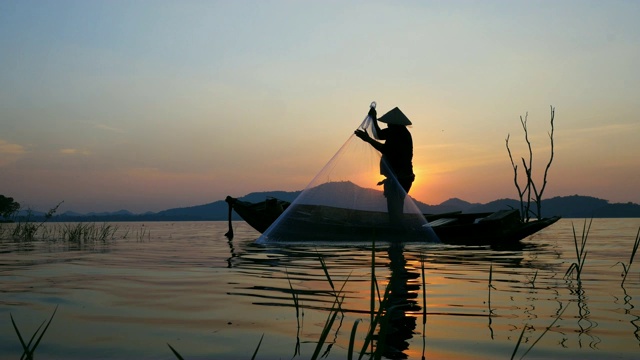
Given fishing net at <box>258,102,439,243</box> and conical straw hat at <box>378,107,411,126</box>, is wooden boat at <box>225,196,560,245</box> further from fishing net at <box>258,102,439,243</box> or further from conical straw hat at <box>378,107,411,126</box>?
conical straw hat at <box>378,107,411,126</box>

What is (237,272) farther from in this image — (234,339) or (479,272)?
(234,339)

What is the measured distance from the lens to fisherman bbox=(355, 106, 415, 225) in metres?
10.8

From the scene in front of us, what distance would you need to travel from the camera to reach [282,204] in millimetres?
15375

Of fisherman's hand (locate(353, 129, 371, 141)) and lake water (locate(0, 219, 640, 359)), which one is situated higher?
fisherman's hand (locate(353, 129, 371, 141))

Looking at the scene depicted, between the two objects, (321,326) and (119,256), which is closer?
(321,326)

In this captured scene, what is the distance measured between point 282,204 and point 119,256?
19.8 ft

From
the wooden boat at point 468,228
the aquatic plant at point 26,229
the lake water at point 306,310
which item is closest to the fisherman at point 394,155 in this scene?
the wooden boat at point 468,228

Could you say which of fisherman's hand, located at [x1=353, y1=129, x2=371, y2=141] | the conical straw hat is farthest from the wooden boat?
the conical straw hat

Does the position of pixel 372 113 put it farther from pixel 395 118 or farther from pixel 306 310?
pixel 306 310

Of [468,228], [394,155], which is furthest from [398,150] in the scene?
[468,228]

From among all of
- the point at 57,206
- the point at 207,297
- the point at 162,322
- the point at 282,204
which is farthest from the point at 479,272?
the point at 57,206

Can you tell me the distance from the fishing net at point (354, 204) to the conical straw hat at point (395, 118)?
104 centimetres

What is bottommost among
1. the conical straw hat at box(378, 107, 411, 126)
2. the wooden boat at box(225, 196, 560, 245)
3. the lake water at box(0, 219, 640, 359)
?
the lake water at box(0, 219, 640, 359)

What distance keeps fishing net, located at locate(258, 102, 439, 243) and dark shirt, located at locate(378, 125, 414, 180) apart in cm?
56
